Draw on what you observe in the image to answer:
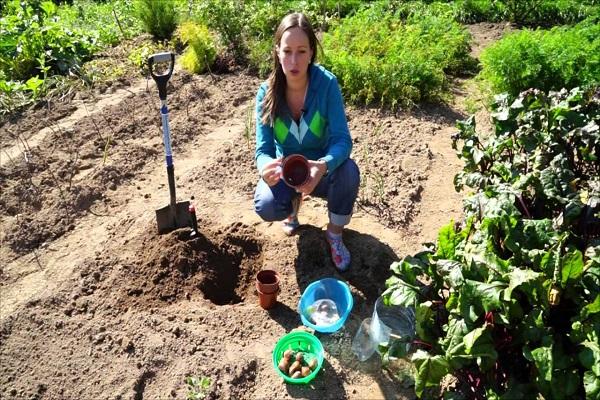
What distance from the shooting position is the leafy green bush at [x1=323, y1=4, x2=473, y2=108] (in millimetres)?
4957

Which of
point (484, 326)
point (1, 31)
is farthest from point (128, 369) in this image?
point (1, 31)

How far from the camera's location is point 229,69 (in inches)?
236

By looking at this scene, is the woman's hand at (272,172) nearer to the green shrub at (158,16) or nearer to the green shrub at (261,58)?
the green shrub at (261,58)

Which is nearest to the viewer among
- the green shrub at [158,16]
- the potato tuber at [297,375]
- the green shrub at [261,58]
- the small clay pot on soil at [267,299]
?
the potato tuber at [297,375]

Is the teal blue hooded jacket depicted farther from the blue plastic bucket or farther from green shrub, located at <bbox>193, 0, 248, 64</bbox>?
green shrub, located at <bbox>193, 0, 248, 64</bbox>

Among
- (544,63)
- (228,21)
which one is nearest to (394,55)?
(544,63)

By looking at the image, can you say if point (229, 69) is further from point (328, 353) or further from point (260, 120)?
point (328, 353)

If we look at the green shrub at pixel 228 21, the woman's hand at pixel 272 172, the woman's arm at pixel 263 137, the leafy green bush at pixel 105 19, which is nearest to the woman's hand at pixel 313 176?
the woman's hand at pixel 272 172

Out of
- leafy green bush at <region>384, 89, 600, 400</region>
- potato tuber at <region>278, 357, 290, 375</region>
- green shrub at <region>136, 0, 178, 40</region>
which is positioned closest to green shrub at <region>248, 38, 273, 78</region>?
green shrub at <region>136, 0, 178, 40</region>

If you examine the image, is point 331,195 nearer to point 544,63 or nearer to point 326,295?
point 326,295

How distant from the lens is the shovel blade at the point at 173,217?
11.6ft

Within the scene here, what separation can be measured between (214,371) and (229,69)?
4.04m

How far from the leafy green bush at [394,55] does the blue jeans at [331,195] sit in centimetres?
187

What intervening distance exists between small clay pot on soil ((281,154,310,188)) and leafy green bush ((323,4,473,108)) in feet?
7.06
